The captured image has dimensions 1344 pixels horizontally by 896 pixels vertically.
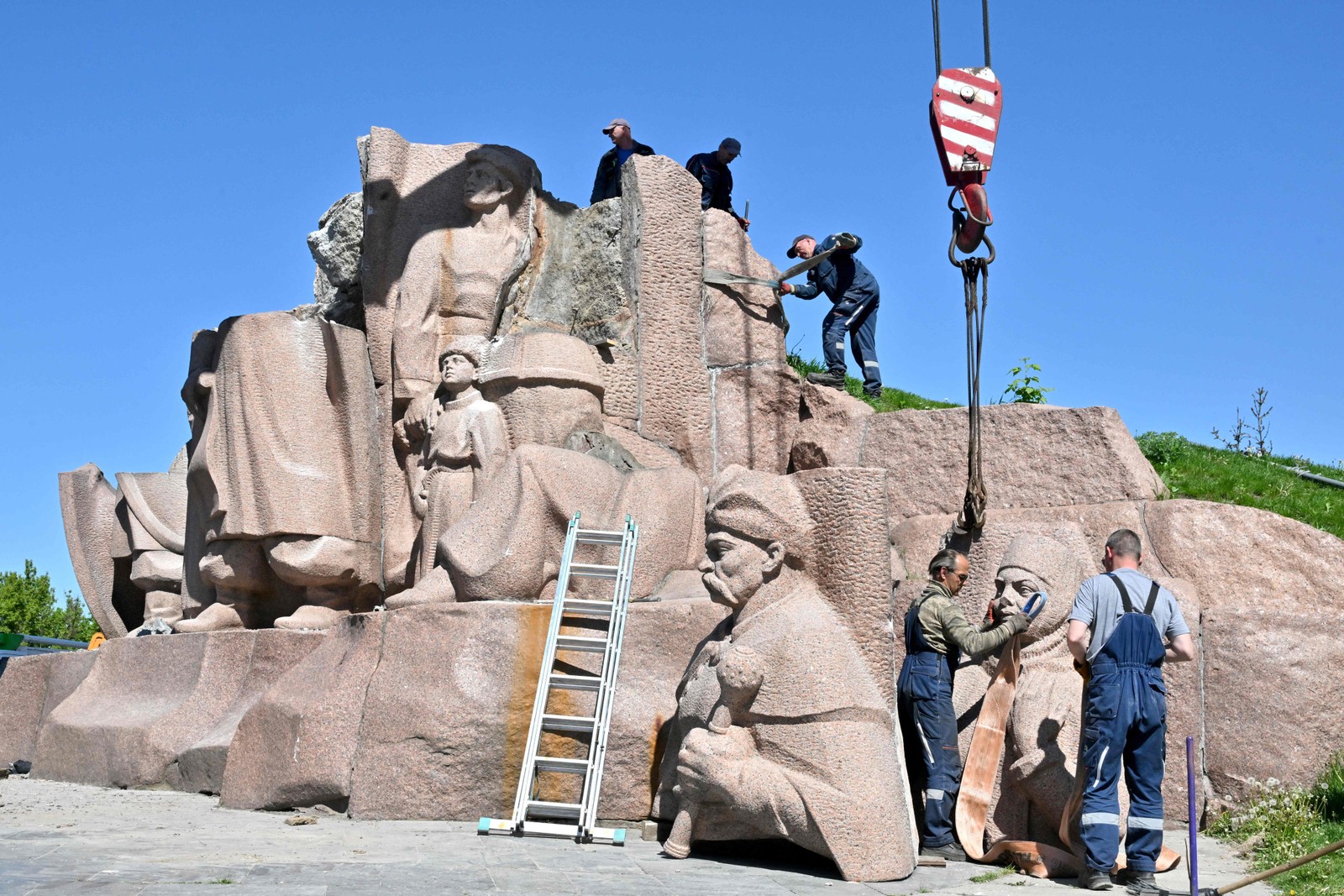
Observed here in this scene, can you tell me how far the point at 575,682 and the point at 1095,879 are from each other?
8.41 feet

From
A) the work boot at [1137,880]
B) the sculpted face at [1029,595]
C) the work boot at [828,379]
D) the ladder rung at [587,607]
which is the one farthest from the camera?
the work boot at [828,379]

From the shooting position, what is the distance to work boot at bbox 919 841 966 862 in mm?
6215

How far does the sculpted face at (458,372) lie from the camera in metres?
9.09

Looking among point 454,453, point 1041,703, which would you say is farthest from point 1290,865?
point 454,453

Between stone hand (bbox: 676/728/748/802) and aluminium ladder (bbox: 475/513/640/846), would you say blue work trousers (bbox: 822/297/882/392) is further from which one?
stone hand (bbox: 676/728/748/802)

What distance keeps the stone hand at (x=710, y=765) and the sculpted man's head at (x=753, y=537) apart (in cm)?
62

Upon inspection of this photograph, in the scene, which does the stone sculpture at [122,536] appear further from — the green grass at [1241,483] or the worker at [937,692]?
the green grass at [1241,483]

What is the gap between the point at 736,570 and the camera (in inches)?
243

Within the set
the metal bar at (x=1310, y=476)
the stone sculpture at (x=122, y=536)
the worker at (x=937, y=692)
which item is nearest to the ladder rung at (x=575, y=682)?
the worker at (x=937, y=692)

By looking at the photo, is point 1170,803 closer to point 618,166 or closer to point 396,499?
point 396,499

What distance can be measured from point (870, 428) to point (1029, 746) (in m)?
3.34

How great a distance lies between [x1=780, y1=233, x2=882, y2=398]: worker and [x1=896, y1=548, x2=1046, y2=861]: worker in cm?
462

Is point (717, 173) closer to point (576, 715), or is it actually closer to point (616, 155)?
point (616, 155)

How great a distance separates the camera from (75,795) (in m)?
8.14
